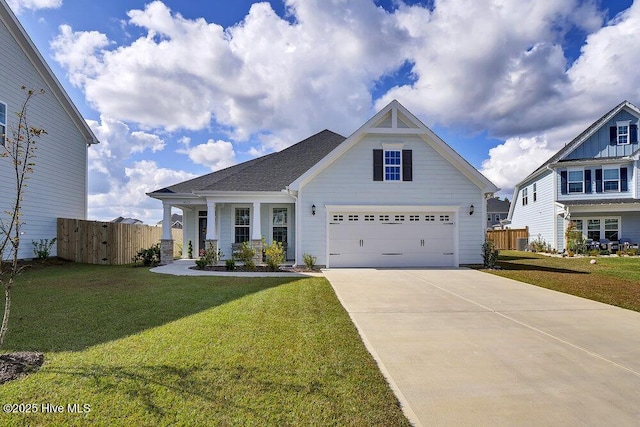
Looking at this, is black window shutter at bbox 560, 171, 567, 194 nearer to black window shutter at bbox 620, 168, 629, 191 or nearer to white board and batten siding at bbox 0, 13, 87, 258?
black window shutter at bbox 620, 168, 629, 191

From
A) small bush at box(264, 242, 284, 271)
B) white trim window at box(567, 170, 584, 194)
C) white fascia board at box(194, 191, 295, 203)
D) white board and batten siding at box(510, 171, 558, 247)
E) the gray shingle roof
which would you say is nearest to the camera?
small bush at box(264, 242, 284, 271)

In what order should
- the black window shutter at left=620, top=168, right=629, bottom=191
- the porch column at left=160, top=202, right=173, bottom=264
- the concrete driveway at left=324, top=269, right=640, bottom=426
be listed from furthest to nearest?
the black window shutter at left=620, top=168, right=629, bottom=191 < the porch column at left=160, top=202, right=173, bottom=264 < the concrete driveway at left=324, top=269, right=640, bottom=426

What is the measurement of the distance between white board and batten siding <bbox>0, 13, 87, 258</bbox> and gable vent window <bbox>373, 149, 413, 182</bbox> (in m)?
13.7

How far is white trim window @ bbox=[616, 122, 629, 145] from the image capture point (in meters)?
20.7

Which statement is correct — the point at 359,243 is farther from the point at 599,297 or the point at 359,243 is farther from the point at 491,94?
the point at 491,94

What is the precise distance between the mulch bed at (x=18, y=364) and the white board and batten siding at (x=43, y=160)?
35.4 ft

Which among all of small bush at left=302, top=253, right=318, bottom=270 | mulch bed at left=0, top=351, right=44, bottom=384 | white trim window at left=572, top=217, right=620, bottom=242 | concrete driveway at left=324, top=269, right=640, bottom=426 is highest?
white trim window at left=572, top=217, right=620, bottom=242

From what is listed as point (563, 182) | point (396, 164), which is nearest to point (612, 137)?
point (563, 182)

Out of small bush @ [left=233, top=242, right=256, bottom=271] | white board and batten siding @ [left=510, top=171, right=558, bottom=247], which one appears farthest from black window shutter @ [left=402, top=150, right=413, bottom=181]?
white board and batten siding @ [left=510, top=171, right=558, bottom=247]

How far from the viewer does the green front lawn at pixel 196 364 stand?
2.79 m

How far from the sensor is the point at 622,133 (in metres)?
20.7

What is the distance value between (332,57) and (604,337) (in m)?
12.0

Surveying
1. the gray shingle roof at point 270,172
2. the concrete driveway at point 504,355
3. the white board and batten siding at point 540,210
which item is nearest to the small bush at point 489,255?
the concrete driveway at point 504,355

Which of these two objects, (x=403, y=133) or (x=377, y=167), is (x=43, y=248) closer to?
(x=377, y=167)
